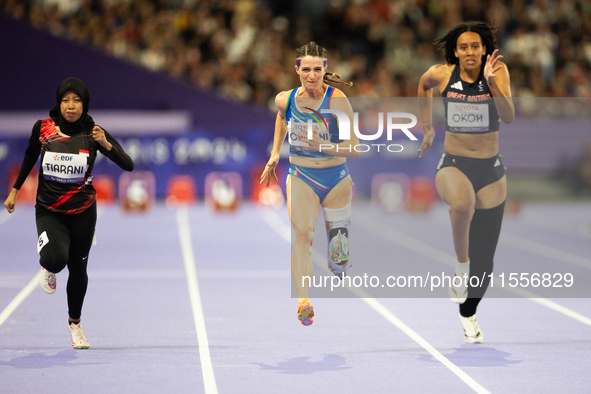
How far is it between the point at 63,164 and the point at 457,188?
2.78 meters

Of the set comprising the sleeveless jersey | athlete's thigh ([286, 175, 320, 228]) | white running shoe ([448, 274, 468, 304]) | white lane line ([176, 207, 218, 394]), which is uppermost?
the sleeveless jersey

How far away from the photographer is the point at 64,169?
18.3ft

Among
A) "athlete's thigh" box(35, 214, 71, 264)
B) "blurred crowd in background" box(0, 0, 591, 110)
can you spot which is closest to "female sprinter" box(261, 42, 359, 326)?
"athlete's thigh" box(35, 214, 71, 264)

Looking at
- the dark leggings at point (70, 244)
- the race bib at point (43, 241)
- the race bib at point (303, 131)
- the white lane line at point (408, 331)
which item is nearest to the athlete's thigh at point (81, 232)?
the dark leggings at point (70, 244)

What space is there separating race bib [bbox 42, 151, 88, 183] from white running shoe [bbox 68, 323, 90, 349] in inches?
41.5

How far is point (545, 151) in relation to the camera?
1817 cm

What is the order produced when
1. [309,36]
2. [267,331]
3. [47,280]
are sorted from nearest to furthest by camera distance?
1. [47,280]
2. [267,331]
3. [309,36]

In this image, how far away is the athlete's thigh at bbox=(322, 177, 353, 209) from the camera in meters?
5.97

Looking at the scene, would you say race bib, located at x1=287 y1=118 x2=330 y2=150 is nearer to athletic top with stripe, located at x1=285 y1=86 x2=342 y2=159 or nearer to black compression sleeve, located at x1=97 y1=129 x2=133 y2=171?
athletic top with stripe, located at x1=285 y1=86 x2=342 y2=159

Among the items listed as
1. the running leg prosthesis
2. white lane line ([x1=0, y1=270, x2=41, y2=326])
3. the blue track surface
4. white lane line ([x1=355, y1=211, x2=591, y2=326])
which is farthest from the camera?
white lane line ([x1=355, y1=211, x2=591, y2=326])

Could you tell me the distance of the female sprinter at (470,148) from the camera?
19.1ft

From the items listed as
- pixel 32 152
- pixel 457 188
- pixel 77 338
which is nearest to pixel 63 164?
pixel 32 152

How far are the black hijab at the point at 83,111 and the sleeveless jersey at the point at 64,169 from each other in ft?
0.14

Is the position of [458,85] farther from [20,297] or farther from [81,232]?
[20,297]
